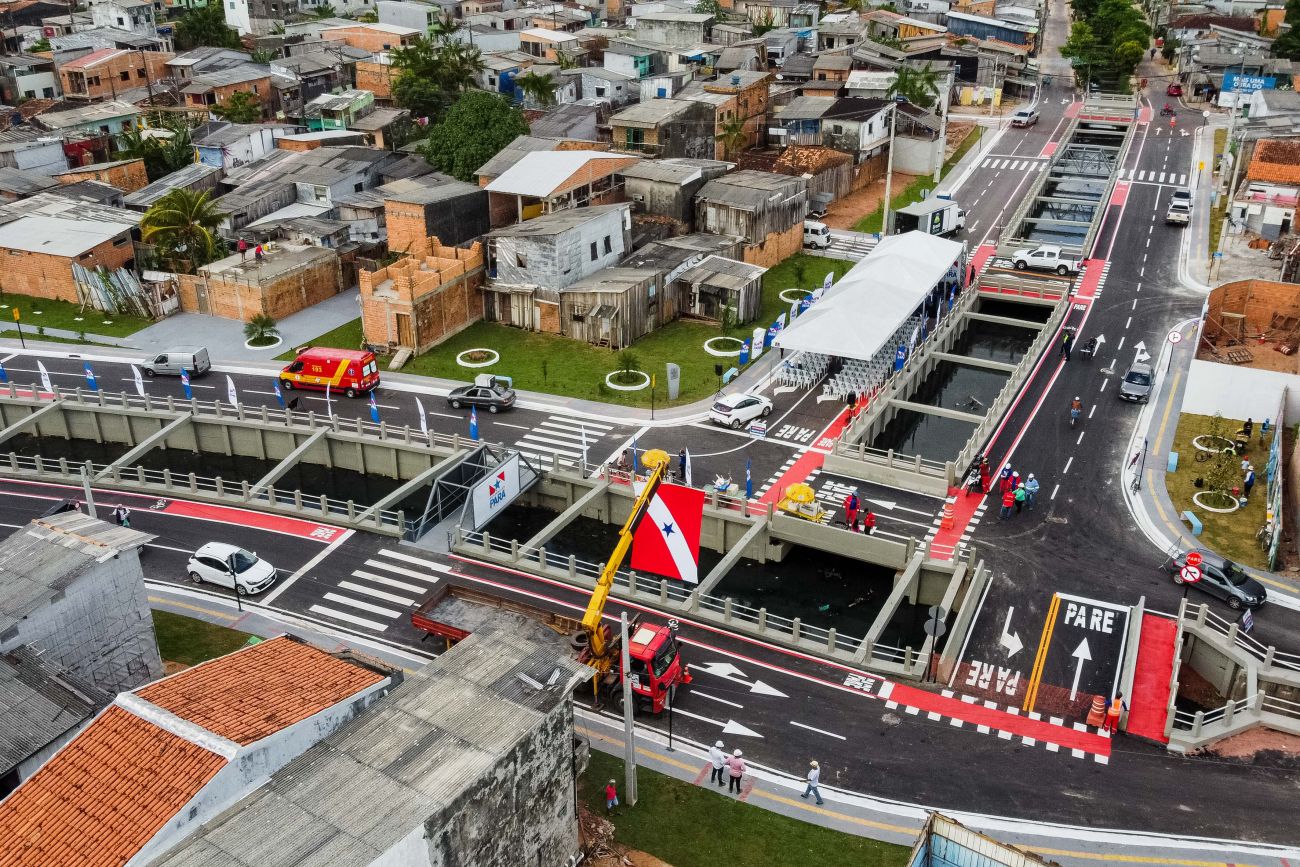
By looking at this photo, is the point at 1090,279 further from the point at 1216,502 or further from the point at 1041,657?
the point at 1041,657

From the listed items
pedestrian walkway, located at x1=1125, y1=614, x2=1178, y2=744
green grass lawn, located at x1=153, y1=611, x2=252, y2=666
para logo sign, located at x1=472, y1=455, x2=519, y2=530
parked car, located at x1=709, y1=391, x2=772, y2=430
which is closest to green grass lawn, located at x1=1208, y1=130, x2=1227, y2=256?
parked car, located at x1=709, y1=391, x2=772, y2=430

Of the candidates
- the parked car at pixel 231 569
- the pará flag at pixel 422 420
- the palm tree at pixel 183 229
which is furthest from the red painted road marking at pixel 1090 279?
the palm tree at pixel 183 229

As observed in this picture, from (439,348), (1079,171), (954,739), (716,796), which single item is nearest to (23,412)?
(439,348)

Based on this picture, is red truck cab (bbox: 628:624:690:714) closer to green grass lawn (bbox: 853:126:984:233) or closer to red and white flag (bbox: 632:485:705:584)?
red and white flag (bbox: 632:485:705:584)

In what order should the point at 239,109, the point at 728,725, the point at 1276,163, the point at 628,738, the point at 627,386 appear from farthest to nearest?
the point at 239,109 < the point at 1276,163 < the point at 627,386 < the point at 728,725 < the point at 628,738

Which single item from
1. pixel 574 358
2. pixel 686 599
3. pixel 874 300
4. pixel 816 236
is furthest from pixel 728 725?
pixel 816 236

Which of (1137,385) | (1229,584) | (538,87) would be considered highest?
(538,87)

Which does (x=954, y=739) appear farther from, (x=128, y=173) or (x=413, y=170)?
(x=128, y=173)

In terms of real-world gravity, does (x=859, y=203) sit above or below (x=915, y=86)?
below
